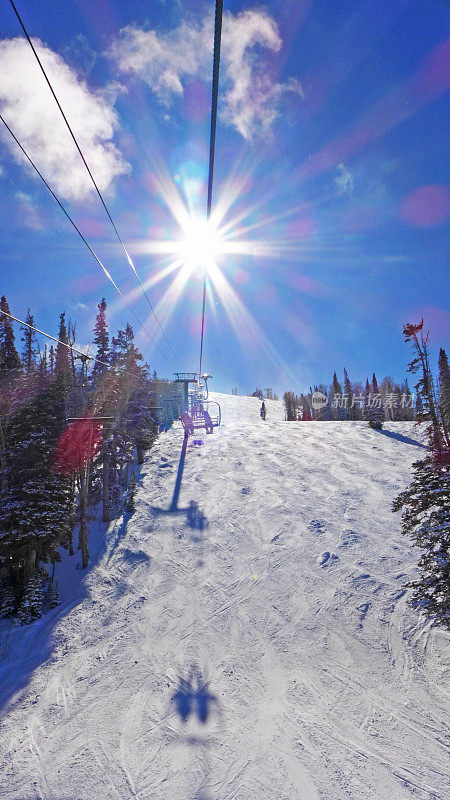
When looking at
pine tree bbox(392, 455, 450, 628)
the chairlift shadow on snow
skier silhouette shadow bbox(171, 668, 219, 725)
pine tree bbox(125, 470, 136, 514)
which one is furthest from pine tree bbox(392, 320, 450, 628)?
pine tree bbox(125, 470, 136, 514)

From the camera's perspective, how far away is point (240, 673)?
10.9 metres

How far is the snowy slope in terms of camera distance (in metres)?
7.62

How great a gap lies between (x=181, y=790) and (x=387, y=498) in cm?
2126

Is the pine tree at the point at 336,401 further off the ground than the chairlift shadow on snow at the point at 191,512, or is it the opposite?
the pine tree at the point at 336,401

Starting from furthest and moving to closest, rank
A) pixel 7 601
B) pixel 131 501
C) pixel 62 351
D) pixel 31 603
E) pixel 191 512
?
pixel 62 351 < pixel 131 501 < pixel 191 512 < pixel 7 601 < pixel 31 603

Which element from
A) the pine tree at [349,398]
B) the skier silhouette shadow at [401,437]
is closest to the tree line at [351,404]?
the pine tree at [349,398]

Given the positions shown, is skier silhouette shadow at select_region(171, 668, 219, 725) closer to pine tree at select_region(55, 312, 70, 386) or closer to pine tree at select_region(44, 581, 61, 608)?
pine tree at select_region(44, 581, 61, 608)

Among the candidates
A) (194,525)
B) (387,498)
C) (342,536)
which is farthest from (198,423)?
(387,498)

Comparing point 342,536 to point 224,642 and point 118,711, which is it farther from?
point 118,711

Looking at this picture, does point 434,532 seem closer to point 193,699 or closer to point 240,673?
point 240,673

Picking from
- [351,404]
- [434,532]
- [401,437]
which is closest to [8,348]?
[434,532]

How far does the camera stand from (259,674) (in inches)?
425

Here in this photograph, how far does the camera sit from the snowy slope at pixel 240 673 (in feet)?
25.0

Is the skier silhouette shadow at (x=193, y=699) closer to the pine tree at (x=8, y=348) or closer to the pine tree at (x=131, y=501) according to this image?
the pine tree at (x=131, y=501)
